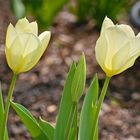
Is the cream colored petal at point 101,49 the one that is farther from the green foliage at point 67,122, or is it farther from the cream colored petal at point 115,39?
the green foliage at point 67,122

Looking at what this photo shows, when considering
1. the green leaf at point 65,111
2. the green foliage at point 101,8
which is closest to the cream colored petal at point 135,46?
the green leaf at point 65,111

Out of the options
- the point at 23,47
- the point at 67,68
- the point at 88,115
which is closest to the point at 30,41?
the point at 23,47

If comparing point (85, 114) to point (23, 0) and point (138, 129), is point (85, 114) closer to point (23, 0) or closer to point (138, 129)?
point (138, 129)

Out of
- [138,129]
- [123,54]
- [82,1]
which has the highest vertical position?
[82,1]

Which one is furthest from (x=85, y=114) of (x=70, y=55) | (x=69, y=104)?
(x=70, y=55)

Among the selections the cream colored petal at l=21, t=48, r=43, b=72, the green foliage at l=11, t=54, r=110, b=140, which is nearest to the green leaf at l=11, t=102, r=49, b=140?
the green foliage at l=11, t=54, r=110, b=140

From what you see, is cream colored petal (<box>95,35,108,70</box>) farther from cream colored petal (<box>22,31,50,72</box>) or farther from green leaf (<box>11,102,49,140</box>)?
green leaf (<box>11,102,49,140</box>)
